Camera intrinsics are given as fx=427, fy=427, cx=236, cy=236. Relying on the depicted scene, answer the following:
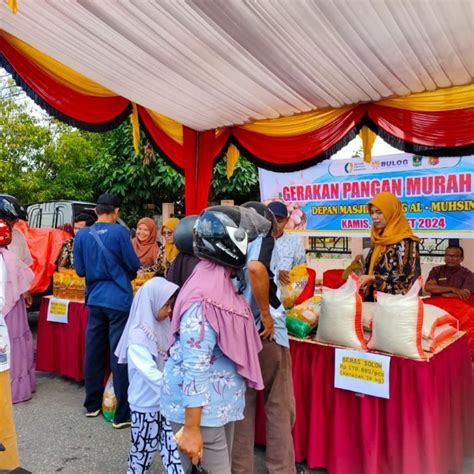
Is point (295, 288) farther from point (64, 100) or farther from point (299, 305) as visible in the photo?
point (64, 100)

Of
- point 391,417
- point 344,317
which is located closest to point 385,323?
point 344,317

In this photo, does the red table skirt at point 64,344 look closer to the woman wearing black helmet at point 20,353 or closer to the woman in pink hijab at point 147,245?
the woman wearing black helmet at point 20,353

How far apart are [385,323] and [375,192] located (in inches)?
108

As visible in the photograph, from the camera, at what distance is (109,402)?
3328mm

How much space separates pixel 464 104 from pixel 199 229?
9.06 ft

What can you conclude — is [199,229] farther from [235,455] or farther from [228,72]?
[228,72]

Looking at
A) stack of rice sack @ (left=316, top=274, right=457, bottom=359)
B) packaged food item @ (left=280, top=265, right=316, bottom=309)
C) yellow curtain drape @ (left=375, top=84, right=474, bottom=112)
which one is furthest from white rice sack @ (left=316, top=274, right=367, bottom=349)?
yellow curtain drape @ (left=375, top=84, right=474, bottom=112)

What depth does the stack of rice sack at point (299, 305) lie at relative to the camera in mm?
2727

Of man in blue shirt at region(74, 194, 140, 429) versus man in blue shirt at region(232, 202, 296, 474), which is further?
man in blue shirt at region(74, 194, 140, 429)

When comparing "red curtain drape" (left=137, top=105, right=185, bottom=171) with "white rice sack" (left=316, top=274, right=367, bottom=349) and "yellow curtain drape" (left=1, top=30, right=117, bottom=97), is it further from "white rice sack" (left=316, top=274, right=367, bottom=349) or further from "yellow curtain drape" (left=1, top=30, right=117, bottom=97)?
"white rice sack" (left=316, top=274, right=367, bottom=349)

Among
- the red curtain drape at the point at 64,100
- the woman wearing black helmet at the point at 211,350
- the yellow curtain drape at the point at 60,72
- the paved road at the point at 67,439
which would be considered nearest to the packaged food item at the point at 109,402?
the paved road at the point at 67,439

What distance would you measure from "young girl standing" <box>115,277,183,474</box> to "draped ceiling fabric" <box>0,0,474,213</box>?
1594mm

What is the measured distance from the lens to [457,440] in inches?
100

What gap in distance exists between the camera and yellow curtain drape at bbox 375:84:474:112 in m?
3.26
